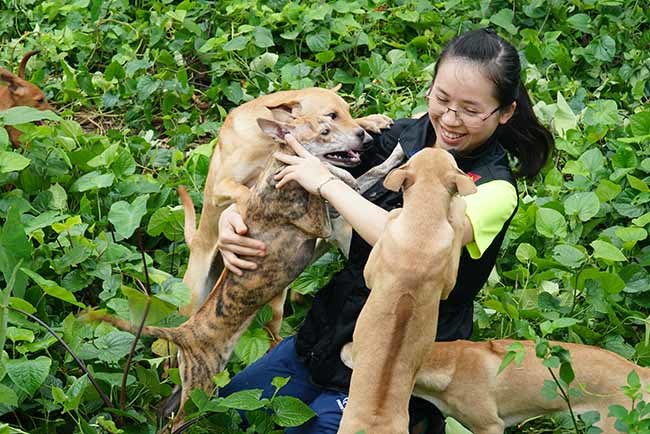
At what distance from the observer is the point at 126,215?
540 cm

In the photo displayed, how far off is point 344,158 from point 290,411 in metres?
1.15

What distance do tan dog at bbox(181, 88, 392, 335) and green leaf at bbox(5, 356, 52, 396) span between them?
A: 1.03 m

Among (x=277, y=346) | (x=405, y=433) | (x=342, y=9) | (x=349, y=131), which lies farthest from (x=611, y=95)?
(x=405, y=433)

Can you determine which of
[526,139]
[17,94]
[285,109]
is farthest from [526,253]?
[17,94]

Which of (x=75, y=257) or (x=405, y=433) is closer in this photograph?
(x=405, y=433)

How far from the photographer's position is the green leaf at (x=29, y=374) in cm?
431

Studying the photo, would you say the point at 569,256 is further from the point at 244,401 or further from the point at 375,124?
the point at 244,401

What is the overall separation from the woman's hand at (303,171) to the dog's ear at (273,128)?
0.60ft

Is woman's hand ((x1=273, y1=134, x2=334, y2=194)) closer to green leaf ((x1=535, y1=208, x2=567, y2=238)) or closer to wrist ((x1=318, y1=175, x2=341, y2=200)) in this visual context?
wrist ((x1=318, y1=175, x2=341, y2=200))

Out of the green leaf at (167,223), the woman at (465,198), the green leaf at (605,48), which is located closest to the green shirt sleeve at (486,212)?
the woman at (465,198)

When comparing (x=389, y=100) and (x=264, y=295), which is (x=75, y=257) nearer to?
(x=264, y=295)

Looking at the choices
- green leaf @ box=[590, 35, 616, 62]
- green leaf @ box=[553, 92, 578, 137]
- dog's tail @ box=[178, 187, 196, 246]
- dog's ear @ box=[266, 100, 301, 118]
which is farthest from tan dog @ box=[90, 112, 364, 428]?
green leaf @ box=[590, 35, 616, 62]

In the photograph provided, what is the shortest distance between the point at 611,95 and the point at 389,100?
4.68ft

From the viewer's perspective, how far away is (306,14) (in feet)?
25.7
